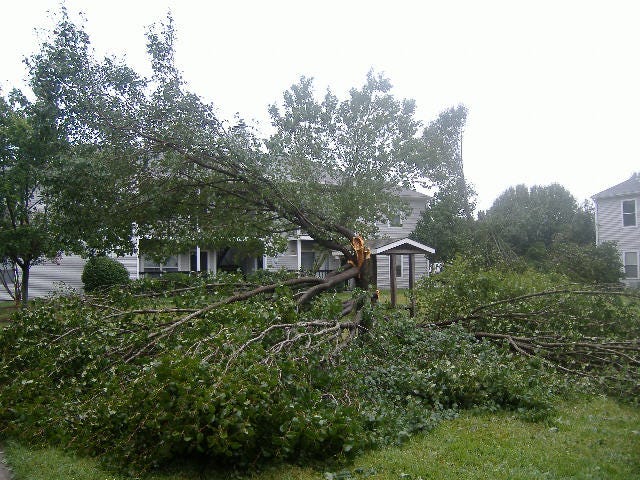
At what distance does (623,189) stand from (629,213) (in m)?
1.11

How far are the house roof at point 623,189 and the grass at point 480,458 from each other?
22.6m

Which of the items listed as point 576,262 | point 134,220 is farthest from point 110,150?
point 576,262

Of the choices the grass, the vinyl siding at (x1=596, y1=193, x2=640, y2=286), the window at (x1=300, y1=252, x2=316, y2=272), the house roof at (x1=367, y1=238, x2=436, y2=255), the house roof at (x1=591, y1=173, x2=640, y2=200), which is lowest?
the grass

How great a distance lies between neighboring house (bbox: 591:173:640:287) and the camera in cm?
2488

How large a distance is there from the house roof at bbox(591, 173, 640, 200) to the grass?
22625 mm

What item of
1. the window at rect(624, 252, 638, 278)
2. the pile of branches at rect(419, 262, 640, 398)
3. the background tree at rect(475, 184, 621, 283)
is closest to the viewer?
the pile of branches at rect(419, 262, 640, 398)

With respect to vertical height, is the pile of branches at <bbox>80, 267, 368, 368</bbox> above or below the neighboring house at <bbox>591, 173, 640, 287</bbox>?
below

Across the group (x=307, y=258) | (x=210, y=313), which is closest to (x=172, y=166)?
(x=210, y=313)

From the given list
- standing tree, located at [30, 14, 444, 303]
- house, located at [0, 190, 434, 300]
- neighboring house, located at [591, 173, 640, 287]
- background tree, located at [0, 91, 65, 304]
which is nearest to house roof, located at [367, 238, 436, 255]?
house, located at [0, 190, 434, 300]

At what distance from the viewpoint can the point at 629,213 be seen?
993 inches

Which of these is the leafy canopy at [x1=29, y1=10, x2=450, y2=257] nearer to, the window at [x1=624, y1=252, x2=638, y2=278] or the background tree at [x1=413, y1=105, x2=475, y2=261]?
the background tree at [x1=413, y1=105, x2=475, y2=261]

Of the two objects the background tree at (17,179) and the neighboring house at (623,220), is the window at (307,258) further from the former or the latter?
the background tree at (17,179)

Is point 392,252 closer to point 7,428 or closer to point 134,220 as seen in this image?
point 134,220

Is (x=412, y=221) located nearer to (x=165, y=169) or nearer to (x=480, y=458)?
(x=165, y=169)
